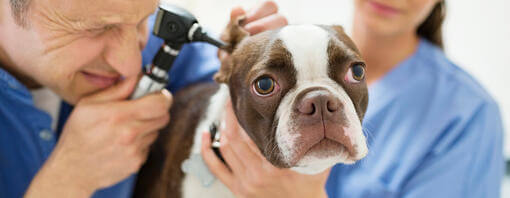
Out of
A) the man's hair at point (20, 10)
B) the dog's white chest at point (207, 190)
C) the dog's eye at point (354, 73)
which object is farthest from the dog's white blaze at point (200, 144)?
the man's hair at point (20, 10)

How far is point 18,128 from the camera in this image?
105cm

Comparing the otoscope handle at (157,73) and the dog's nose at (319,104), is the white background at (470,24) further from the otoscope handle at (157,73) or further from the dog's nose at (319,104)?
the dog's nose at (319,104)

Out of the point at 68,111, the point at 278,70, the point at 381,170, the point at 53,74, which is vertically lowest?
the point at 381,170

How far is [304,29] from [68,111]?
67 cm

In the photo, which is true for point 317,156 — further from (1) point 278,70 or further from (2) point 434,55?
(2) point 434,55

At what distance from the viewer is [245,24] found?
1078 millimetres

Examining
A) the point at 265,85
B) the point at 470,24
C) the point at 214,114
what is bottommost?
the point at 470,24

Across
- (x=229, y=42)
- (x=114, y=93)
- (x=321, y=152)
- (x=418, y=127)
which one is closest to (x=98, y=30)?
(x=114, y=93)

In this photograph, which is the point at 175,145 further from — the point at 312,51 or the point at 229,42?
the point at 312,51

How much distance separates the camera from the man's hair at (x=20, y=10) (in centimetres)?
84

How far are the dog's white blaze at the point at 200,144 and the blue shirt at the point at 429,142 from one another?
0.37 m

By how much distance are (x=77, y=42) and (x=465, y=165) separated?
3.26 ft

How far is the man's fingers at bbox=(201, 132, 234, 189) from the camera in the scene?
39.9 inches

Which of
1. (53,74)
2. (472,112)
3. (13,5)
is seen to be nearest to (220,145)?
(53,74)
